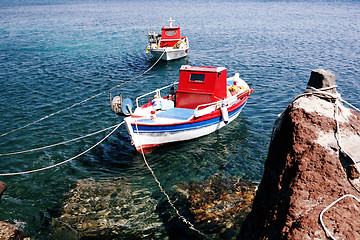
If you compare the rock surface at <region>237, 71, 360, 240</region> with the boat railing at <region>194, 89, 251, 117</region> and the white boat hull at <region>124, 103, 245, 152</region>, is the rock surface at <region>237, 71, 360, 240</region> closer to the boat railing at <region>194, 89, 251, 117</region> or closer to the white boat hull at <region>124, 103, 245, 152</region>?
the white boat hull at <region>124, 103, 245, 152</region>

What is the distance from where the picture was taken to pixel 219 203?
32.2 feet

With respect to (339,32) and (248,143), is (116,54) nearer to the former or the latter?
(248,143)

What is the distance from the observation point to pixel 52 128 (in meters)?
16.2

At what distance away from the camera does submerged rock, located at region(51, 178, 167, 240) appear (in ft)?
28.5

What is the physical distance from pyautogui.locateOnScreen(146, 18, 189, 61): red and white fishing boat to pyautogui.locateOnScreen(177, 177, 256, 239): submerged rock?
76.3 feet

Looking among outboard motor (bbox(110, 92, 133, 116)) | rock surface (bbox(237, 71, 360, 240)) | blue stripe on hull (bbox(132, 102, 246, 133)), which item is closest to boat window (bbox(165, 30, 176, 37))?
blue stripe on hull (bbox(132, 102, 246, 133))

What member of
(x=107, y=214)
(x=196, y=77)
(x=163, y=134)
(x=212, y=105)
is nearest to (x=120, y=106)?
(x=163, y=134)

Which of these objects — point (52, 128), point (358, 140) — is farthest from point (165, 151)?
point (358, 140)

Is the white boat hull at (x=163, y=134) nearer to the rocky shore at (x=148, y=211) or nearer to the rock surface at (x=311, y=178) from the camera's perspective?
the rocky shore at (x=148, y=211)

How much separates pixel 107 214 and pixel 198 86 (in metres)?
8.81

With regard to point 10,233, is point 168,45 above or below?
above

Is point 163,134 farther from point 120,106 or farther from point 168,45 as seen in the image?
point 168,45

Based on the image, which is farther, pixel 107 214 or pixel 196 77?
pixel 196 77

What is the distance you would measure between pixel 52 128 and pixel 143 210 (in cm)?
931
